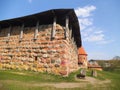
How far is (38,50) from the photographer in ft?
45.0

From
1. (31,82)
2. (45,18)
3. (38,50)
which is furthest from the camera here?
(45,18)

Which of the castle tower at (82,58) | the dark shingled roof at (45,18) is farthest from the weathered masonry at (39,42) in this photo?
the castle tower at (82,58)

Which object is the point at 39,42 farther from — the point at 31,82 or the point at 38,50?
the point at 31,82

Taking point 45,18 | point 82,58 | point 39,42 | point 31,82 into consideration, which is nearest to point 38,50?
point 39,42

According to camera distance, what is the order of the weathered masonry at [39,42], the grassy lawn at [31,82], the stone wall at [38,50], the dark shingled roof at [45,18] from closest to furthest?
the grassy lawn at [31,82], the stone wall at [38,50], the weathered masonry at [39,42], the dark shingled roof at [45,18]

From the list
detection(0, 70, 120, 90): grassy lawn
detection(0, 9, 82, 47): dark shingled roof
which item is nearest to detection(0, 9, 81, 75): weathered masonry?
detection(0, 9, 82, 47): dark shingled roof

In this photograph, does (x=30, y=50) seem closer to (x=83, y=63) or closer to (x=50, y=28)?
(x=50, y=28)

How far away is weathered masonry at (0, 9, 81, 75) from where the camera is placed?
12.9 meters

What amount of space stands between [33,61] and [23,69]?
46.8 inches

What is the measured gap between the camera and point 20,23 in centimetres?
1578

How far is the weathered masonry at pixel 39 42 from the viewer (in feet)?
42.4

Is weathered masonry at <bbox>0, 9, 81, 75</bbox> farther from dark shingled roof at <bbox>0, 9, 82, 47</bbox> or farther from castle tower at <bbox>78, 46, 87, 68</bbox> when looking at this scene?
castle tower at <bbox>78, 46, 87, 68</bbox>

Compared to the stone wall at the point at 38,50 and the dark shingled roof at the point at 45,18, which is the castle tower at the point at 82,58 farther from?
the stone wall at the point at 38,50

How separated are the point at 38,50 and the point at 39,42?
73 cm
